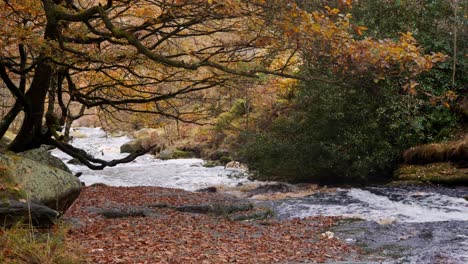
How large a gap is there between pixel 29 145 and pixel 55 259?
22.9 ft

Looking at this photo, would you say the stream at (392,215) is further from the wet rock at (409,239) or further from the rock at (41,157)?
the rock at (41,157)

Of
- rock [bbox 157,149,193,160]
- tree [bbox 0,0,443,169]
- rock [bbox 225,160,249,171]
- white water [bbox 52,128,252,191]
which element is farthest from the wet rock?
rock [bbox 157,149,193,160]

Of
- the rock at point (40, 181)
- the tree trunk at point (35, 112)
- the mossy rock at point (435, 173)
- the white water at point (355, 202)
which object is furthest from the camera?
the mossy rock at point (435, 173)

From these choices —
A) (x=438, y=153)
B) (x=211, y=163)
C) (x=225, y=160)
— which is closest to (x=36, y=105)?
(x=438, y=153)

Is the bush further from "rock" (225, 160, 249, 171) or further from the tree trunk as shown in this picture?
the tree trunk

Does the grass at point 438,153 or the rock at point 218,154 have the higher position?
the grass at point 438,153

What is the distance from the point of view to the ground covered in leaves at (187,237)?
6629 millimetres

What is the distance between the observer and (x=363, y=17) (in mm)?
16359

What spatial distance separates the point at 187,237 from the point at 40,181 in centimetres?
249

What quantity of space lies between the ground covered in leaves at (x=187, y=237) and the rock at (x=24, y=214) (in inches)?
16.7

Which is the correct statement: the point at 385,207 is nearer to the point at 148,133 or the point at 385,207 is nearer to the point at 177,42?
the point at 177,42

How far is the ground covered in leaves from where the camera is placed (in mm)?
6629

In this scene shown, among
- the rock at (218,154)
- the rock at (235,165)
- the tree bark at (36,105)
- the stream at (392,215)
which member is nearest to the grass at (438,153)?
the stream at (392,215)

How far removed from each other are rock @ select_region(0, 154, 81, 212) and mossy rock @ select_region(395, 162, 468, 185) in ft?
34.2
